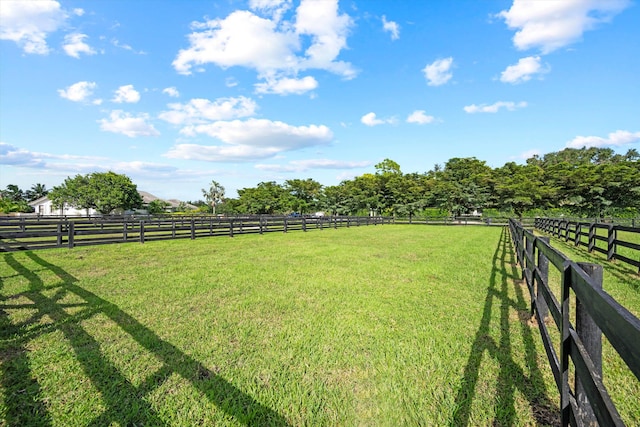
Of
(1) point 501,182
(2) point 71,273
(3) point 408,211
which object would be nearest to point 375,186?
(3) point 408,211

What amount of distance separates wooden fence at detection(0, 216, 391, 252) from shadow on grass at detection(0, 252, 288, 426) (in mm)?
7237

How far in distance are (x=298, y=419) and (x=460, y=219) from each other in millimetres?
36693

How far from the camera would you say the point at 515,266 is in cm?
870

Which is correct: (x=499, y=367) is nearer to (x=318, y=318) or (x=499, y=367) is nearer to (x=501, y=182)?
(x=318, y=318)

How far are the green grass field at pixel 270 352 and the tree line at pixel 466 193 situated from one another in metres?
42.4

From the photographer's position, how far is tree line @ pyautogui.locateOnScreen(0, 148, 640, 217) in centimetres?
3872

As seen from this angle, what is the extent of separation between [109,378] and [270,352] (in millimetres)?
1464

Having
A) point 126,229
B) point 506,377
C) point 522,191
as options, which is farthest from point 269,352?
point 522,191

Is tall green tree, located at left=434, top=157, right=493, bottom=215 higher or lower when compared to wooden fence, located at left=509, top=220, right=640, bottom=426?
higher

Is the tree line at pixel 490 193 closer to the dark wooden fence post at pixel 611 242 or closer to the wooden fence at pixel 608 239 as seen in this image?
the wooden fence at pixel 608 239

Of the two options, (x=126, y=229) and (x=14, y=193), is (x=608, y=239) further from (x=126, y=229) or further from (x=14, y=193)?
(x=14, y=193)

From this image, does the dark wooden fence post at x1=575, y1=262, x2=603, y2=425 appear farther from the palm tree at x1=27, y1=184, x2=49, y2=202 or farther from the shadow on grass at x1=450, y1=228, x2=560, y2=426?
the palm tree at x1=27, y1=184, x2=49, y2=202

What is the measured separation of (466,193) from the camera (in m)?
45.7

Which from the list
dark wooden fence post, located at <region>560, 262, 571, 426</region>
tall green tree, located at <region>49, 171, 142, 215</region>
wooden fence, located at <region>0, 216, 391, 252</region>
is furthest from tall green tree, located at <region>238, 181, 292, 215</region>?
dark wooden fence post, located at <region>560, 262, 571, 426</region>
